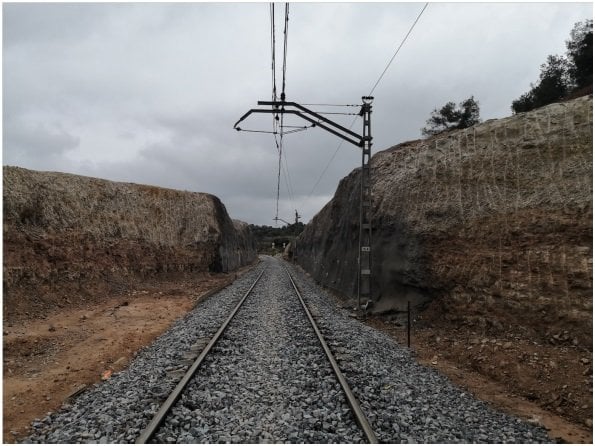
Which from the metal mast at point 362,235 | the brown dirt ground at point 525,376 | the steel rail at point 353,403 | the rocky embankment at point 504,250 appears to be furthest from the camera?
the metal mast at point 362,235

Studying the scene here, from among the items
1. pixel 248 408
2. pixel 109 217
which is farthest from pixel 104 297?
pixel 248 408

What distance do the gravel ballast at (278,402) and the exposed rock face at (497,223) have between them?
121 inches

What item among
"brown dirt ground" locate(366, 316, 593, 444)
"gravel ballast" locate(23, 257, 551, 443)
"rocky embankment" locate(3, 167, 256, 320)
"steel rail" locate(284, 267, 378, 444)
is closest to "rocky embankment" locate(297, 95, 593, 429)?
"brown dirt ground" locate(366, 316, 593, 444)

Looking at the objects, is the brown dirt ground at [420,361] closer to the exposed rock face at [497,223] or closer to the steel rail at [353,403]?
A: the exposed rock face at [497,223]

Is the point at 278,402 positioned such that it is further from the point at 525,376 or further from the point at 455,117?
the point at 455,117

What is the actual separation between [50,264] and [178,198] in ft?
47.9

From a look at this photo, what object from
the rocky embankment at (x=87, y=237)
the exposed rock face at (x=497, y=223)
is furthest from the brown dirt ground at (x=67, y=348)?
the exposed rock face at (x=497, y=223)

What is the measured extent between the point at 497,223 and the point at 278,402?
8169 mm

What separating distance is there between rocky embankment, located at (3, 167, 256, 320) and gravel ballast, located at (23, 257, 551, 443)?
8318 millimetres

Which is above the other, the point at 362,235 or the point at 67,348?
the point at 362,235

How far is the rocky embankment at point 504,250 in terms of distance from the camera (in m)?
7.82

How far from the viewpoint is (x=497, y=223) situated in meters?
10.8

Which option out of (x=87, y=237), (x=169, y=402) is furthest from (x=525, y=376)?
(x=87, y=237)

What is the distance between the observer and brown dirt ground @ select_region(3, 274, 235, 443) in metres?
6.18
